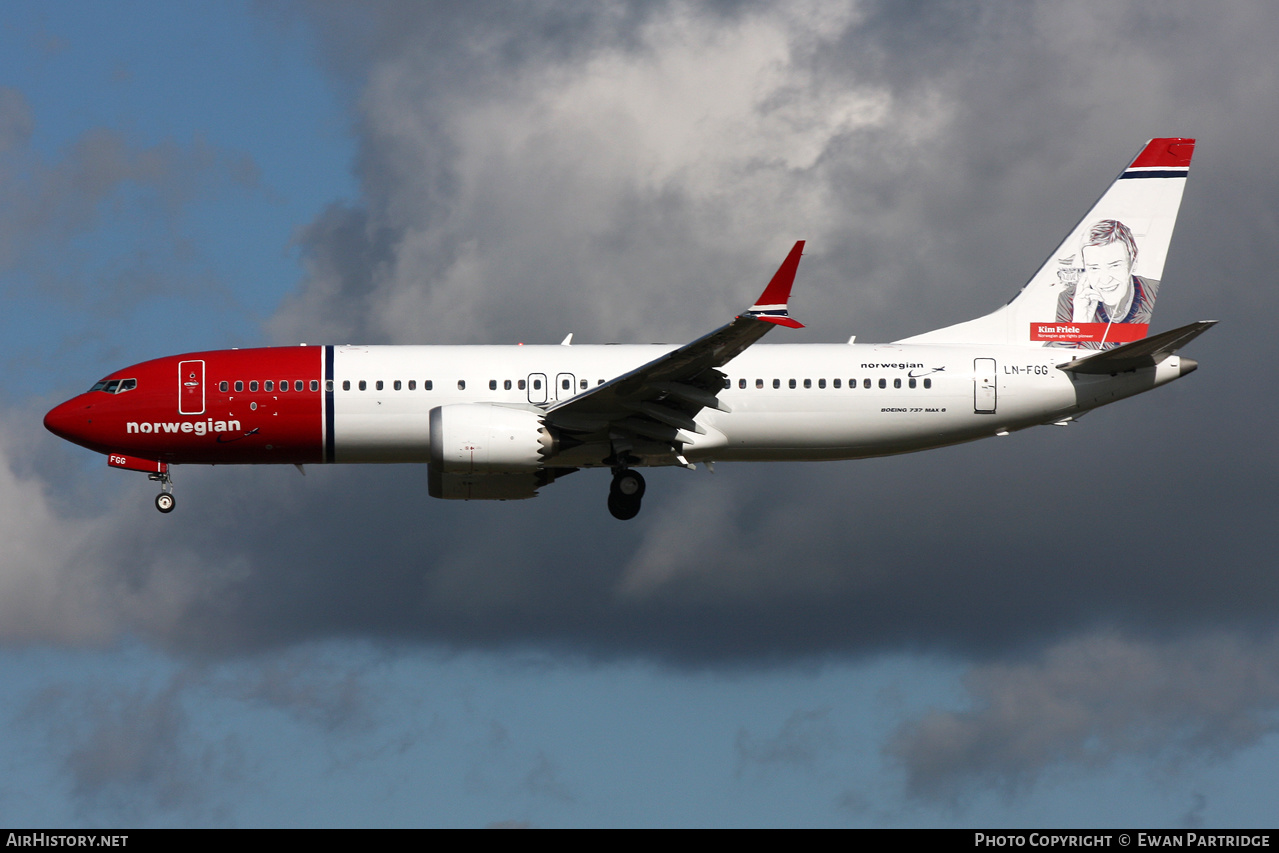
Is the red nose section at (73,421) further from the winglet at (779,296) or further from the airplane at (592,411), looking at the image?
the winglet at (779,296)

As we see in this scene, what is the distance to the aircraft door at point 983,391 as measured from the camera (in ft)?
137

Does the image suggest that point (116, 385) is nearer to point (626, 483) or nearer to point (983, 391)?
point (626, 483)

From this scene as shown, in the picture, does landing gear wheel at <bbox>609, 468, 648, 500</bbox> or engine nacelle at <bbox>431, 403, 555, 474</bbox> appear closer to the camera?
engine nacelle at <bbox>431, 403, 555, 474</bbox>

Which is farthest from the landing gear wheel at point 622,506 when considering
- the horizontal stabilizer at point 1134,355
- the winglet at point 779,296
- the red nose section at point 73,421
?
the red nose section at point 73,421

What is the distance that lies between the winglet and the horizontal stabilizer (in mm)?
10360

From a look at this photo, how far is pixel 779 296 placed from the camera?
35438 mm

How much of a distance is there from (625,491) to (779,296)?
862 cm

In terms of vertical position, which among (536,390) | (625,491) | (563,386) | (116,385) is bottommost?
(625,491)

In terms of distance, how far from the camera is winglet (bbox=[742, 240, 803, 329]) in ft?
116

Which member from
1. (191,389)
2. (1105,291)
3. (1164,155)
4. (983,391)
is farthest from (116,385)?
(1164,155)

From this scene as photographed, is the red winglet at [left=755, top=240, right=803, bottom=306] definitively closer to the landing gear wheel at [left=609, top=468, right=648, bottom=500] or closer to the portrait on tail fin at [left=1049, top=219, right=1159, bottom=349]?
the landing gear wheel at [left=609, top=468, right=648, bottom=500]

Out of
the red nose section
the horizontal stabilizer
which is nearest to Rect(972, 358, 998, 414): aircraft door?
the horizontal stabilizer

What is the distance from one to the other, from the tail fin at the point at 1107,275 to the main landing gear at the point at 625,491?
348 inches
